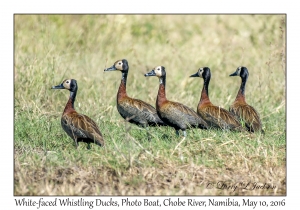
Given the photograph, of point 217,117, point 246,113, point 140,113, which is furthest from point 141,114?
point 246,113

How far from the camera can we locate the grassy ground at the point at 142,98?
6.68 m

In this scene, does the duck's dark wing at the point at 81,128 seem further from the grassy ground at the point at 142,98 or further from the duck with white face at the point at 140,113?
the duck with white face at the point at 140,113

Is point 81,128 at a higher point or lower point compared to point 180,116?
lower

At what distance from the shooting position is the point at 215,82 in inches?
468

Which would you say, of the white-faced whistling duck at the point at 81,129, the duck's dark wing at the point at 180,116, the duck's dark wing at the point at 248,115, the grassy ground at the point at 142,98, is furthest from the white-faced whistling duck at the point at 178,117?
the white-faced whistling duck at the point at 81,129

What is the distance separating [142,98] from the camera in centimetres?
1075

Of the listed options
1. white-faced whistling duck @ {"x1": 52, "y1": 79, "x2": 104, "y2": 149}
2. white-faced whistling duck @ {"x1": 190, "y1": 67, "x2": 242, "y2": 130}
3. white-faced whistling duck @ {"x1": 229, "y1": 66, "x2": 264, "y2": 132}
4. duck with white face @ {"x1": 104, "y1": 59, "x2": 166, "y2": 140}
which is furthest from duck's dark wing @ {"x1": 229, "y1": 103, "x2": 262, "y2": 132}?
white-faced whistling duck @ {"x1": 52, "y1": 79, "x2": 104, "y2": 149}

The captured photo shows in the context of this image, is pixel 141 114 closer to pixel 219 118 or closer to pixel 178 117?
pixel 178 117

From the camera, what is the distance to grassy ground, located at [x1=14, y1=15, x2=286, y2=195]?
6676 mm

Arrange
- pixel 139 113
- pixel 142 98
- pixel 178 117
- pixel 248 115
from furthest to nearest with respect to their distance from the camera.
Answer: pixel 142 98, pixel 248 115, pixel 139 113, pixel 178 117

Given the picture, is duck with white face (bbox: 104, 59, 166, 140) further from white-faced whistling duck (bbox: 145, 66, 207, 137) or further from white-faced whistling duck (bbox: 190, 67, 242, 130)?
white-faced whistling duck (bbox: 190, 67, 242, 130)

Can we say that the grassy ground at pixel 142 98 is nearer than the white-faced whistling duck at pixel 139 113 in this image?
Yes

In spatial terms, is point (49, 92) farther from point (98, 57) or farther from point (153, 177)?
point (153, 177)
